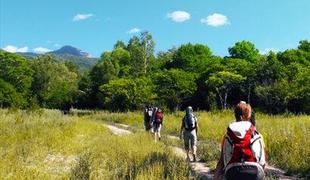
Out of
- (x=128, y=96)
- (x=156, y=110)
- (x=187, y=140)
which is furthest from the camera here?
(x=128, y=96)

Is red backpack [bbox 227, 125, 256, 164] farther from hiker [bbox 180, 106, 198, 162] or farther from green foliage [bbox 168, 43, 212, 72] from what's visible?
green foliage [bbox 168, 43, 212, 72]

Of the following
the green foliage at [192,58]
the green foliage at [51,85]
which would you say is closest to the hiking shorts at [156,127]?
the green foliage at [192,58]

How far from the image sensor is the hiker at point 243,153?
663cm

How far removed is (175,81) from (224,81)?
17.8 feet

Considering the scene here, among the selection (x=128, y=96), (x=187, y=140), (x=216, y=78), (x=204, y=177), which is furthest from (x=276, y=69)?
(x=204, y=177)

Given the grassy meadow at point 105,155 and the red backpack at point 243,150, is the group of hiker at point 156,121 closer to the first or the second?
the grassy meadow at point 105,155

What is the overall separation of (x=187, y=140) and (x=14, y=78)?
81947 millimetres

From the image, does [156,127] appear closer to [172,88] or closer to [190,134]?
[190,134]

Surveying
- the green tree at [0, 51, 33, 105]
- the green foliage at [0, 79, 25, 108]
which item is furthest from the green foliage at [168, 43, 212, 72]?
the green tree at [0, 51, 33, 105]

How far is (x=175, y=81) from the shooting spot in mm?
58219

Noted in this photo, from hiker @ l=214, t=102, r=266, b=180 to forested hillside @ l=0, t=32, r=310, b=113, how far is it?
31905 millimetres

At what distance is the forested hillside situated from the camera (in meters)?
50.0

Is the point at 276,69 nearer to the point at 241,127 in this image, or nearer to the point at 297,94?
the point at 297,94

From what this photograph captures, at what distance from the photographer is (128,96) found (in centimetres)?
6412
